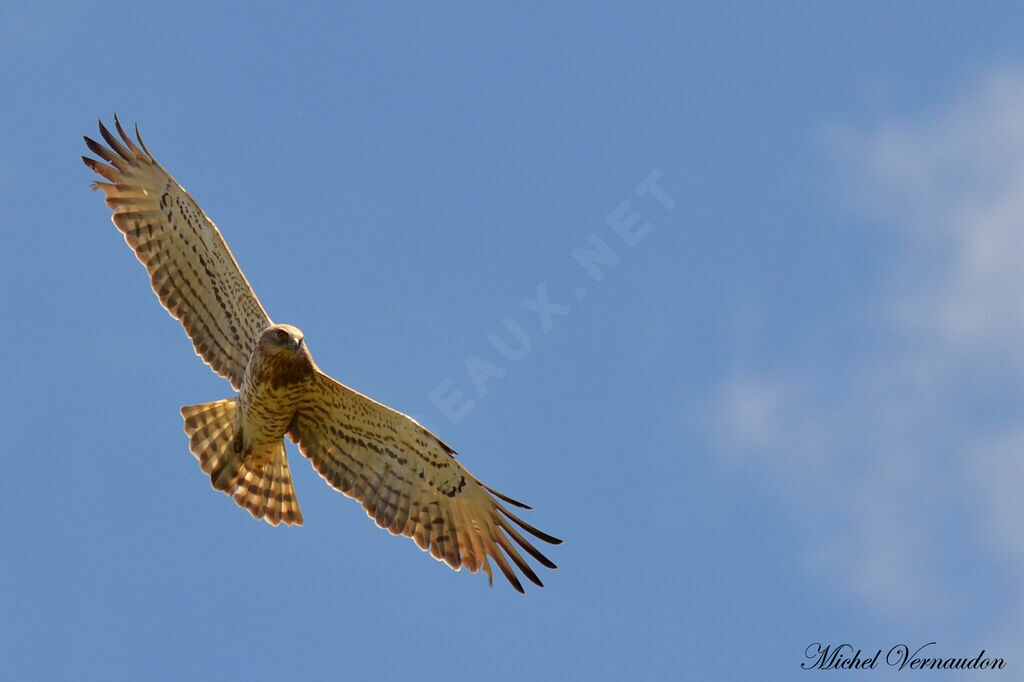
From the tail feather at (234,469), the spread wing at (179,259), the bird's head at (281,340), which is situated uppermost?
the spread wing at (179,259)

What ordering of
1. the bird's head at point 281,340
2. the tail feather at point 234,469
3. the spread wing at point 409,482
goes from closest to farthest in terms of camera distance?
1. the bird's head at point 281,340
2. the spread wing at point 409,482
3. the tail feather at point 234,469

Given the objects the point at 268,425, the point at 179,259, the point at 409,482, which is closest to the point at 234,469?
the point at 268,425

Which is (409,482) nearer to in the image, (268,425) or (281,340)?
(268,425)

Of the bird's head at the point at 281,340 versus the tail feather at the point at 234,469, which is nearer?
the bird's head at the point at 281,340

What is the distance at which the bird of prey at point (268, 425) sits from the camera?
1104 cm

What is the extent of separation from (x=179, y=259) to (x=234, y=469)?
7.05 feet

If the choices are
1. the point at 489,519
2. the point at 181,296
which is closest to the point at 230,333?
the point at 181,296

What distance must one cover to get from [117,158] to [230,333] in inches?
80.9

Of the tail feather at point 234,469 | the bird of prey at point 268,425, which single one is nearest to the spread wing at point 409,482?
the bird of prey at point 268,425

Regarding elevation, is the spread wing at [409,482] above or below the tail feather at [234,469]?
above

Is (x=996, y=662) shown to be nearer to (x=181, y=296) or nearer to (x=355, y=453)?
(x=355, y=453)

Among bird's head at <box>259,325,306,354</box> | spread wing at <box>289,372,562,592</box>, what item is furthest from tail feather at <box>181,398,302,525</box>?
bird's head at <box>259,325,306,354</box>

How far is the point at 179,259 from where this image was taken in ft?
38.3

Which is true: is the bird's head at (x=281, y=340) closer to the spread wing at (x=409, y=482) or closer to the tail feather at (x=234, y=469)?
the spread wing at (x=409, y=482)
